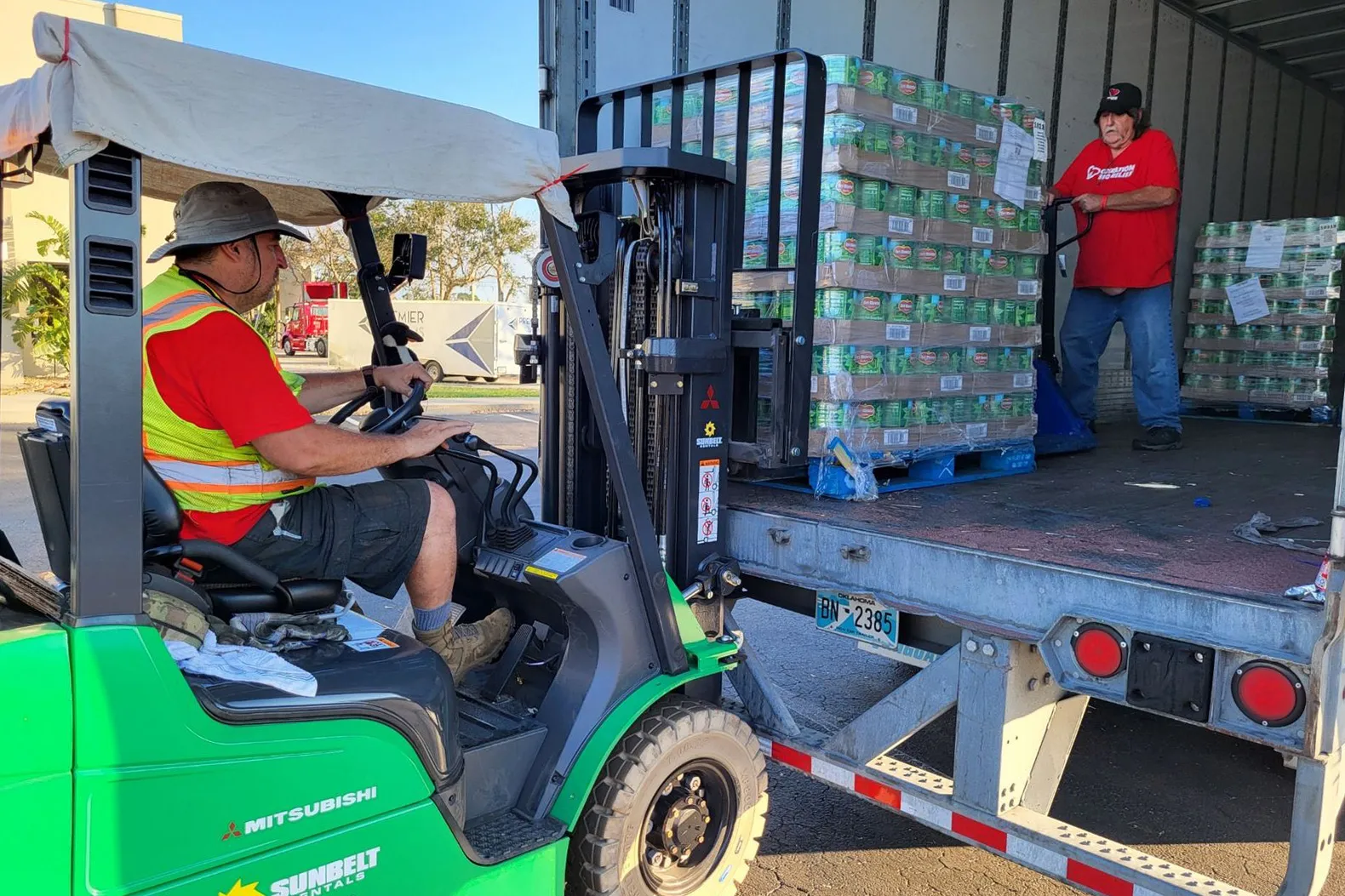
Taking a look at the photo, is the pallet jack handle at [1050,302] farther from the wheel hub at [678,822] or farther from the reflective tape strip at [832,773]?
the wheel hub at [678,822]

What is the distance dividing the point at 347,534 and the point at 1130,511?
2.60m

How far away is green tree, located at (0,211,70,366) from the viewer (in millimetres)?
18156

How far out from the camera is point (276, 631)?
2.36 m

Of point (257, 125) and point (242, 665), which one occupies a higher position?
point (257, 125)

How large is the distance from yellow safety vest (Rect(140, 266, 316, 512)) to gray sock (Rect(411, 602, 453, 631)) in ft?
1.77

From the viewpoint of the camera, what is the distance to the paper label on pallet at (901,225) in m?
3.84

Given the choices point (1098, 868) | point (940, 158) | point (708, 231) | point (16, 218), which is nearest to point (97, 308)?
point (708, 231)

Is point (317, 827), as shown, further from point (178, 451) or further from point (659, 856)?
point (659, 856)

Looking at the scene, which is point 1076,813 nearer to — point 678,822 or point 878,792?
point 878,792

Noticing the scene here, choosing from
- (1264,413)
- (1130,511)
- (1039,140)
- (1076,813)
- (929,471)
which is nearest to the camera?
(1130,511)

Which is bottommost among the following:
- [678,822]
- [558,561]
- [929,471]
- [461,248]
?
[678,822]

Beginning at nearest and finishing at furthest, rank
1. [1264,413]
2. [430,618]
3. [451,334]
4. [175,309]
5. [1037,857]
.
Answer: [175,309] < [1037,857] < [430,618] < [1264,413] < [451,334]

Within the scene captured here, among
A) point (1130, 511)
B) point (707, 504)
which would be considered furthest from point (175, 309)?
point (1130, 511)

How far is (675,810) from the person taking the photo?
2980 millimetres
